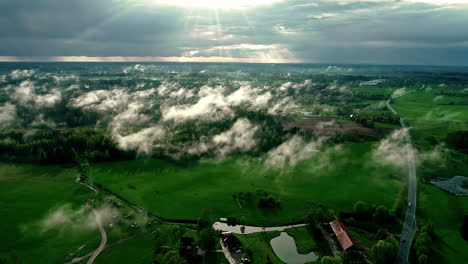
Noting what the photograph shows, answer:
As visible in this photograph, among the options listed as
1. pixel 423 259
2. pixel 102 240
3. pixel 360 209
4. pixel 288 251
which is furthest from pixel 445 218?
pixel 102 240

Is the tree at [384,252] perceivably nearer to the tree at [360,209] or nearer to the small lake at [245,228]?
the tree at [360,209]

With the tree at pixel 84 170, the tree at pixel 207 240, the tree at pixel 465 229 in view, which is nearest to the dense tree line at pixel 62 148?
the tree at pixel 84 170

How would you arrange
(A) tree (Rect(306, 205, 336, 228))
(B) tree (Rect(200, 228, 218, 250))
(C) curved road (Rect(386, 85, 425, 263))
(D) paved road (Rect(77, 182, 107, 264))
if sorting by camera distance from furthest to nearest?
(A) tree (Rect(306, 205, 336, 228)) → (B) tree (Rect(200, 228, 218, 250)) → (D) paved road (Rect(77, 182, 107, 264)) → (C) curved road (Rect(386, 85, 425, 263))

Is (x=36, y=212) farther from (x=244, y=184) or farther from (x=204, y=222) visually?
(x=244, y=184)

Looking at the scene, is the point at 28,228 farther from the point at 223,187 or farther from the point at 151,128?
the point at 151,128

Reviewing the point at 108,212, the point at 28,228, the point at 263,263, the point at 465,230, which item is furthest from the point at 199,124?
the point at 465,230

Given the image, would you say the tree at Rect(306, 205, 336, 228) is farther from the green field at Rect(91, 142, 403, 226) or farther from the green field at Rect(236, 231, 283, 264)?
the green field at Rect(236, 231, 283, 264)

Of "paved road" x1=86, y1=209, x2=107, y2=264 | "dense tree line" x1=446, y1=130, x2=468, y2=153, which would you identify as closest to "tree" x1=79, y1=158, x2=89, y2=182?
"paved road" x1=86, y1=209, x2=107, y2=264
